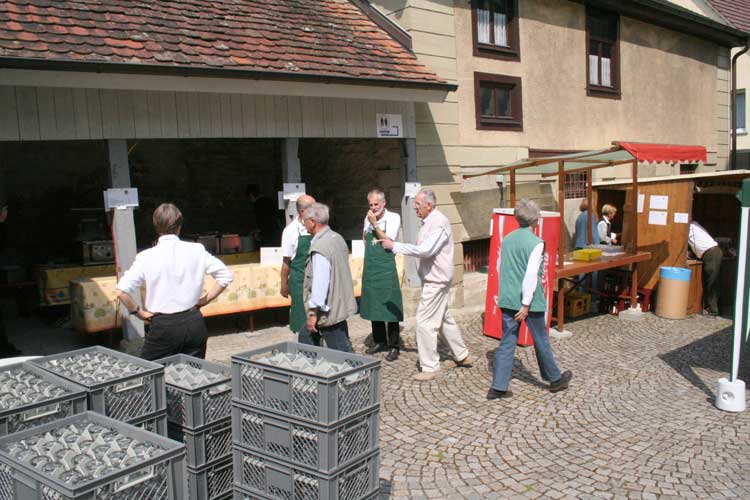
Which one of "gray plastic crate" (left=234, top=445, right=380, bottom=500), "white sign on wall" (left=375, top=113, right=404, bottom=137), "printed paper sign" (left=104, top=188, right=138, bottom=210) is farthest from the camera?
"white sign on wall" (left=375, top=113, right=404, bottom=137)

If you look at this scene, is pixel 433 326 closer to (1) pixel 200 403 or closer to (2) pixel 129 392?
(1) pixel 200 403

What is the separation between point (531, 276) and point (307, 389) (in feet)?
10.2

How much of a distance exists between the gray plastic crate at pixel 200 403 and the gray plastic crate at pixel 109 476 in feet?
1.75

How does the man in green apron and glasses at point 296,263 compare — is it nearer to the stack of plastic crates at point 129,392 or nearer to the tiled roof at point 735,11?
the stack of plastic crates at point 129,392

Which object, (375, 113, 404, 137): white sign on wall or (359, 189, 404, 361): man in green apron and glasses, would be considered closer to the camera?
(359, 189, 404, 361): man in green apron and glasses

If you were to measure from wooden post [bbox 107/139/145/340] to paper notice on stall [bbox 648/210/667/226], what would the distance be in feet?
25.2

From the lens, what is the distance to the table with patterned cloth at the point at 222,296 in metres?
7.46

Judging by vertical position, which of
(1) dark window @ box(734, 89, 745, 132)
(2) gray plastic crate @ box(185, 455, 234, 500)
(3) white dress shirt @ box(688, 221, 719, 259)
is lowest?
(2) gray plastic crate @ box(185, 455, 234, 500)

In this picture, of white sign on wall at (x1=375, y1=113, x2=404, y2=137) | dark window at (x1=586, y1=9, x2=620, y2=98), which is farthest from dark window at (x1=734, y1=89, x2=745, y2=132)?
white sign on wall at (x1=375, y1=113, x2=404, y2=137)

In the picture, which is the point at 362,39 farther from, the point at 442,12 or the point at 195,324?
the point at 195,324

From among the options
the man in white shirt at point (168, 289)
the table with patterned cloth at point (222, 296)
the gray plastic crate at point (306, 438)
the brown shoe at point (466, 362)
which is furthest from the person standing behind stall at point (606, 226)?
the gray plastic crate at point (306, 438)

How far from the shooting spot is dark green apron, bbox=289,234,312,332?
641 cm

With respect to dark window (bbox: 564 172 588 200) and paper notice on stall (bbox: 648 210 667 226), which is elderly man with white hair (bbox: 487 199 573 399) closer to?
paper notice on stall (bbox: 648 210 667 226)

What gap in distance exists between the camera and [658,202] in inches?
399
